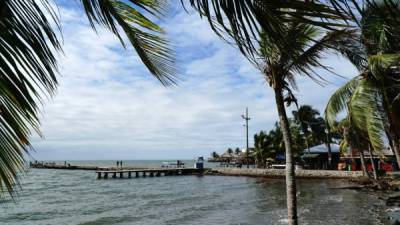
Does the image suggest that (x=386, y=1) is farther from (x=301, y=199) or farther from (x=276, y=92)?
(x=301, y=199)

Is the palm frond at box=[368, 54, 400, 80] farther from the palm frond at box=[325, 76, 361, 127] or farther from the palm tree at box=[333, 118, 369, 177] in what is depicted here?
the palm tree at box=[333, 118, 369, 177]

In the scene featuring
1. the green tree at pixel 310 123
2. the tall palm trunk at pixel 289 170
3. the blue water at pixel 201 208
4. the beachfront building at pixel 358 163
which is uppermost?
the green tree at pixel 310 123

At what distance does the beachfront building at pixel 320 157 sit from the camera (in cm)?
4881

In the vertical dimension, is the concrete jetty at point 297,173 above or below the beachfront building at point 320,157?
below

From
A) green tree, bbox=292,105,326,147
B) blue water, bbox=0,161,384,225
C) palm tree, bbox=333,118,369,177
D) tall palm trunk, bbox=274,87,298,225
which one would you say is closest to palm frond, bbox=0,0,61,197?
tall palm trunk, bbox=274,87,298,225

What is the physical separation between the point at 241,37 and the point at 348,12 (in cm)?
33

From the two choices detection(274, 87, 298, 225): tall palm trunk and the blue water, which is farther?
the blue water

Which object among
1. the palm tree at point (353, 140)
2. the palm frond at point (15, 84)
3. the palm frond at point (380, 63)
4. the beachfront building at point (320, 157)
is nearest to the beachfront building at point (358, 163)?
the beachfront building at point (320, 157)

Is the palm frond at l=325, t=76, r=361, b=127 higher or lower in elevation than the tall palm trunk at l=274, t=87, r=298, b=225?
higher

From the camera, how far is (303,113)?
66562mm

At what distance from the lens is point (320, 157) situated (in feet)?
177

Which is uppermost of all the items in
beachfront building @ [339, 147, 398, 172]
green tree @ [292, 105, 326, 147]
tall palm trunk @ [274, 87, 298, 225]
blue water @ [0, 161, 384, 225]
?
green tree @ [292, 105, 326, 147]

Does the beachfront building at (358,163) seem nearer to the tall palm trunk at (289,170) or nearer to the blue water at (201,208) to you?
the blue water at (201,208)

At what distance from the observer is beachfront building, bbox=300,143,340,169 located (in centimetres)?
4881
